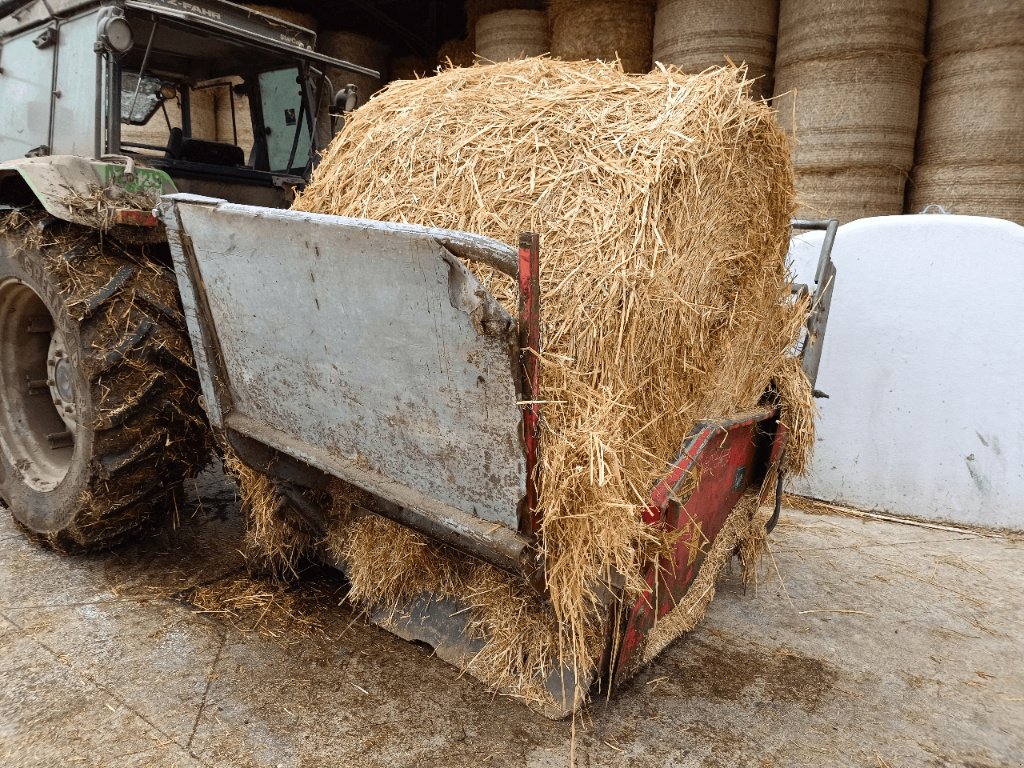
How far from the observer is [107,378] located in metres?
2.77

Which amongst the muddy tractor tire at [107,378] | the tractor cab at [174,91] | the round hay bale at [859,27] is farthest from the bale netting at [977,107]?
the muddy tractor tire at [107,378]

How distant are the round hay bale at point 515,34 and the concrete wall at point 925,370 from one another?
332 cm

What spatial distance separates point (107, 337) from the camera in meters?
2.79

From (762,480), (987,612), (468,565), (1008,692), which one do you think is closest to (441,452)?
(468,565)

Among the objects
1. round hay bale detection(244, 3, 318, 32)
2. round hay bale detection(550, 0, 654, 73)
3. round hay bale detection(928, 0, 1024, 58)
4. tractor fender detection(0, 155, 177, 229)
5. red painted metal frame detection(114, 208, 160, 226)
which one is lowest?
red painted metal frame detection(114, 208, 160, 226)

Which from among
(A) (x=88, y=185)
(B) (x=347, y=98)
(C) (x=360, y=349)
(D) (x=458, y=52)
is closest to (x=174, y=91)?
(B) (x=347, y=98)

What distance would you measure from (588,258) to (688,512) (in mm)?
849

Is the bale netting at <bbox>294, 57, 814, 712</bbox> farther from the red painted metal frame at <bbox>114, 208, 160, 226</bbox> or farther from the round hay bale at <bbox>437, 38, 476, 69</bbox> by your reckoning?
the round hay bale at <bbox>437, 38, 476, 69</bbox>

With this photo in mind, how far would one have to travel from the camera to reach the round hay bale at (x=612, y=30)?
6.21m

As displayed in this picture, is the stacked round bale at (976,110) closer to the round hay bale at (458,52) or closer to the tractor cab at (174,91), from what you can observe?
the tractor cab at (174,91)

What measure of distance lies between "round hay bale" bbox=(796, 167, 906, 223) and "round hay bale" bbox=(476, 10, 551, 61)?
2.67 m

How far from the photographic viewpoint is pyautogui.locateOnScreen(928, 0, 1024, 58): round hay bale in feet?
Answer: 16.0

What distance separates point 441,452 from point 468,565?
0.67 m

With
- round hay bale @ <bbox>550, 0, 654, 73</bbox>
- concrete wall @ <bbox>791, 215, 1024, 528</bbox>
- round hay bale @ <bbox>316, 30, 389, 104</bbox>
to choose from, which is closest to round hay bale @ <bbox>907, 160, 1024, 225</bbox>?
concrete wall @ <bbox>791, 215, 1024, 528</bbox>
